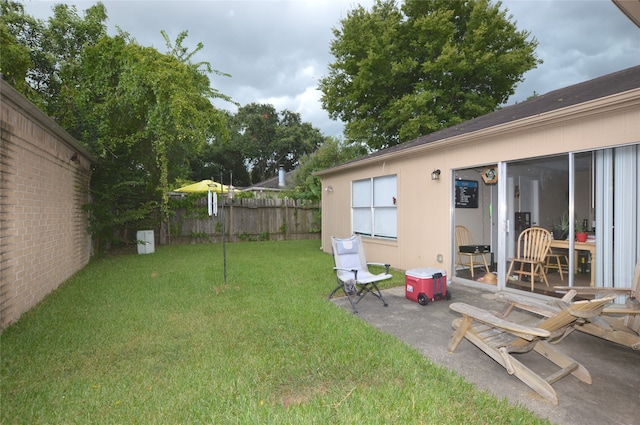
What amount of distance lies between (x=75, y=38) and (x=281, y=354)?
13200 millimetres

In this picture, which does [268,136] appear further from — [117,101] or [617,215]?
[617,215]

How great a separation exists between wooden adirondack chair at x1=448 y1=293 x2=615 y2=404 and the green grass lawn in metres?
0.37

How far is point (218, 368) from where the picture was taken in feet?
9.24

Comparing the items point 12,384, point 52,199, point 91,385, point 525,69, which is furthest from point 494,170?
point 525,69

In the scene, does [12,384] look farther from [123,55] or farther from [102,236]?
[123,55]

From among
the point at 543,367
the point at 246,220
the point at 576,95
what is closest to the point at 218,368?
the point at 543,367

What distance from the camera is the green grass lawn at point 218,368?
7.18 ft

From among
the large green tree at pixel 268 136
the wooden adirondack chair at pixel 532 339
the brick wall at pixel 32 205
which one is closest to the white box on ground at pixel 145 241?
the brick wall at pixel 32 205

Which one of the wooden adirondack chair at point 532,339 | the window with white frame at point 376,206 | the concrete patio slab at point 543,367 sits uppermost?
the window with white frame at point 376,206

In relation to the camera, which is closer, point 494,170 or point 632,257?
point 632,257

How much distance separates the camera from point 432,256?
660cm

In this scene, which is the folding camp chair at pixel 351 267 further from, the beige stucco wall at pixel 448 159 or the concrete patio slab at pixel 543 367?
the beige stucco wall at pixel 448 159

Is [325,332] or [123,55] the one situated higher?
[123,55]

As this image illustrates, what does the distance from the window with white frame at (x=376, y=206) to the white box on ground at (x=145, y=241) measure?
6783 millimetres
